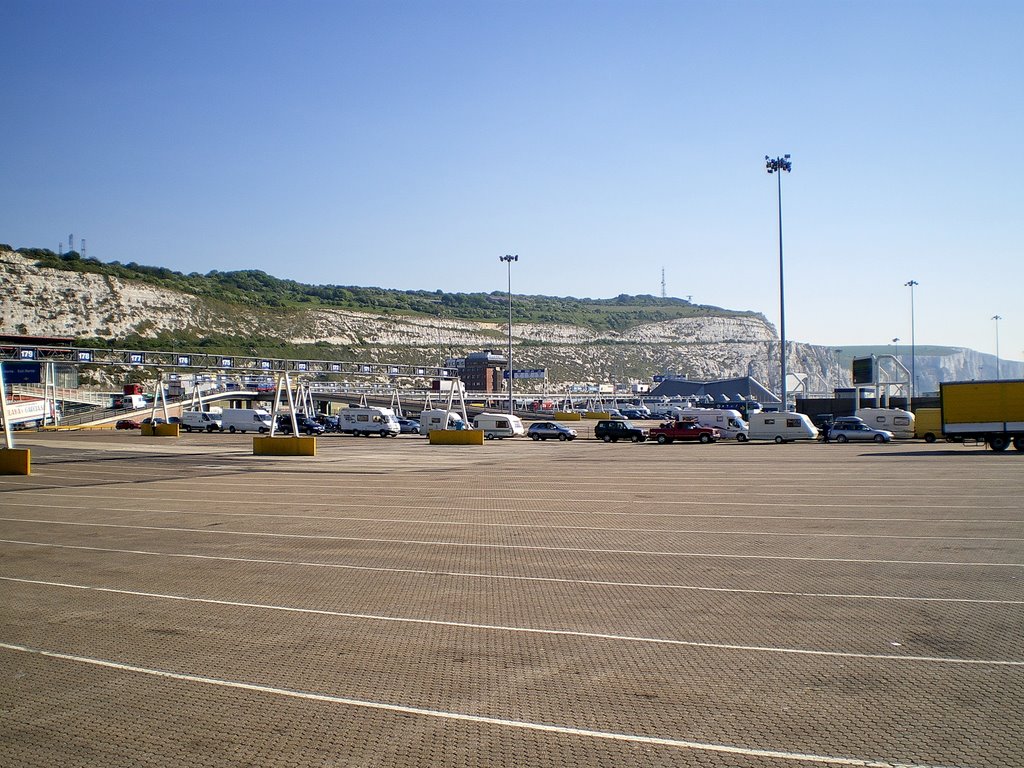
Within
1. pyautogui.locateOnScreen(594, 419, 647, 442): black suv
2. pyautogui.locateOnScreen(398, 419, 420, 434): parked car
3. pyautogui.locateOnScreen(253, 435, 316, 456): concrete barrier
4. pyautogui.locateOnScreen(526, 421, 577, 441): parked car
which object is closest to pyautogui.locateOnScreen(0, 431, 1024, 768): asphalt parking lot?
pyautogui.locateOnScreen(253, 435, 316, 456): concrete barrier

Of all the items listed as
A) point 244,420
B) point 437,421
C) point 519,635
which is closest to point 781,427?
point 437,421

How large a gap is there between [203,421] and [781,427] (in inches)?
2099

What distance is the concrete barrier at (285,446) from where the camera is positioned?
135 ft

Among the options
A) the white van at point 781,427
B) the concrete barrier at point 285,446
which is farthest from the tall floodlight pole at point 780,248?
the concrete barrier at point 285,446

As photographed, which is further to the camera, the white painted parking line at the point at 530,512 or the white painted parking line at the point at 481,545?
the white painted parking line at the point at 530,512

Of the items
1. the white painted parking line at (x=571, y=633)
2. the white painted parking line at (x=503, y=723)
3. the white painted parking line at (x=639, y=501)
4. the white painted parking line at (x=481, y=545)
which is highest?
the white painted parking line at (x=503, y=723)

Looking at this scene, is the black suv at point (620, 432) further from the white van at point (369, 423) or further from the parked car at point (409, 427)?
the parked car at point (409, 427)

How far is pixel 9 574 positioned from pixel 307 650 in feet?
22.5

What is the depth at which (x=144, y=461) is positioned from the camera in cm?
3753

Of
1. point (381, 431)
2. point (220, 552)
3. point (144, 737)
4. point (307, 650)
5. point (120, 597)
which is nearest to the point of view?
point (144, 737)

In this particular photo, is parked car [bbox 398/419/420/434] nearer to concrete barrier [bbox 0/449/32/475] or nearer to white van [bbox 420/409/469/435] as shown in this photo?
white van [bbox 420/409/469/435]

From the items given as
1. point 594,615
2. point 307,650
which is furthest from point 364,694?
point 594,615

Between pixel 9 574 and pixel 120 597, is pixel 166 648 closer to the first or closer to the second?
pixel 120 597

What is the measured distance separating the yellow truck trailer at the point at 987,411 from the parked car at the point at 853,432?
11.4m
